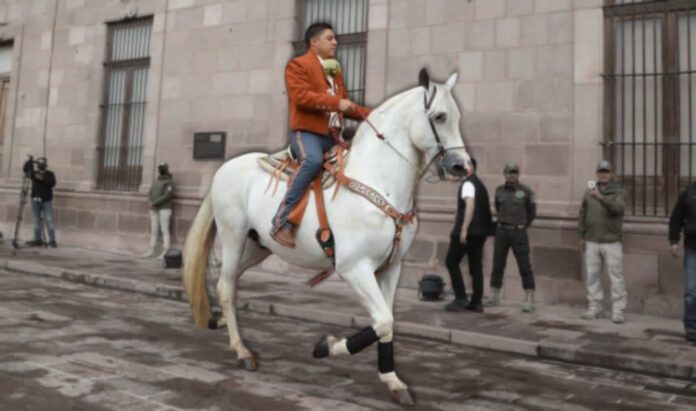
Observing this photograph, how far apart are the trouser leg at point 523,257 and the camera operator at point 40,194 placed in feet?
35.8

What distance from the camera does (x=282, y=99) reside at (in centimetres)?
1095

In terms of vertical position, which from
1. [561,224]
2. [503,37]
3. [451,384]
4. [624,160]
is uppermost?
[503,37]

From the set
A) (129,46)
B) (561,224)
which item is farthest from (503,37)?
(129,46)

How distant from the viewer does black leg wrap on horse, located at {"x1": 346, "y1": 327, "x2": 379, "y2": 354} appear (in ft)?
12.1

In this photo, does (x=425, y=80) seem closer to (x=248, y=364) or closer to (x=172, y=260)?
(x=248, y=364)

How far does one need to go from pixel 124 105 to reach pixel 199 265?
9.68 metres

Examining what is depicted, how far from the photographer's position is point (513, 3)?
8969 mm

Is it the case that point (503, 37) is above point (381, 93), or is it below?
above

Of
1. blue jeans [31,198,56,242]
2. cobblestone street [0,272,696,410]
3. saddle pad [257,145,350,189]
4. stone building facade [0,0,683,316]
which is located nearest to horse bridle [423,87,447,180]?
saddle pad [257,145,350,189]

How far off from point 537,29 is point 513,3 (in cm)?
62

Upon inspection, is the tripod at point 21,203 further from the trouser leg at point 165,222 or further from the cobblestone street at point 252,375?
the cobblestone street at point 252,375

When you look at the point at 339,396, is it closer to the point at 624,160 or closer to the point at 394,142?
the point at 394,142

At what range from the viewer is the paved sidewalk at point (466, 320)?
217 inches

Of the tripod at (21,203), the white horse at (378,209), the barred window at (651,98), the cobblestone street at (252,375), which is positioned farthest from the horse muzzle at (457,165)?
the tripod at (21,203)
